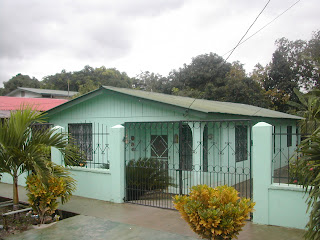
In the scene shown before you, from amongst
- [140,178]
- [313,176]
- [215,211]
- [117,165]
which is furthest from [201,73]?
[215,211]

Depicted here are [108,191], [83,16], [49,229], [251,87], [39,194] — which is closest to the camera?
[49,229]

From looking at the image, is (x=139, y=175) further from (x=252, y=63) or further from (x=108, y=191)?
(x=252, y=63)

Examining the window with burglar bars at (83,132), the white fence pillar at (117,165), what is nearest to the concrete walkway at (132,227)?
the white fence pillar at (117,165)

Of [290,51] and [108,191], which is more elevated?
[290,51]

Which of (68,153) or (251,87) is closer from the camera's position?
(68,153)

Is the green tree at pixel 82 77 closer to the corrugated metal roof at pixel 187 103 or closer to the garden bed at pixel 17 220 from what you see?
the corrugated metal roof at pixel 187 103

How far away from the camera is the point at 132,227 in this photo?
5129 mm

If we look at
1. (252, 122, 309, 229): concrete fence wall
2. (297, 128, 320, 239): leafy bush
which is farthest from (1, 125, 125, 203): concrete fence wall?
(297, 128, 320, 239): leafy bush

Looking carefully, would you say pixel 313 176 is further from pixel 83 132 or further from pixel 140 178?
pixel 83 132

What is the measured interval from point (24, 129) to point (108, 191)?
106 inches

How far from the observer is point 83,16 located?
880cm

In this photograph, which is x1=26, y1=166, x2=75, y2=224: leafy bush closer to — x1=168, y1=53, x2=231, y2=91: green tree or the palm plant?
the palm plant

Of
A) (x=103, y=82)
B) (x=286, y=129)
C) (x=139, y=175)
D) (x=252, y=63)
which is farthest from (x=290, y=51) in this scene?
(x=139, y=175)

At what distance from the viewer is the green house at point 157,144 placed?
741 cm
